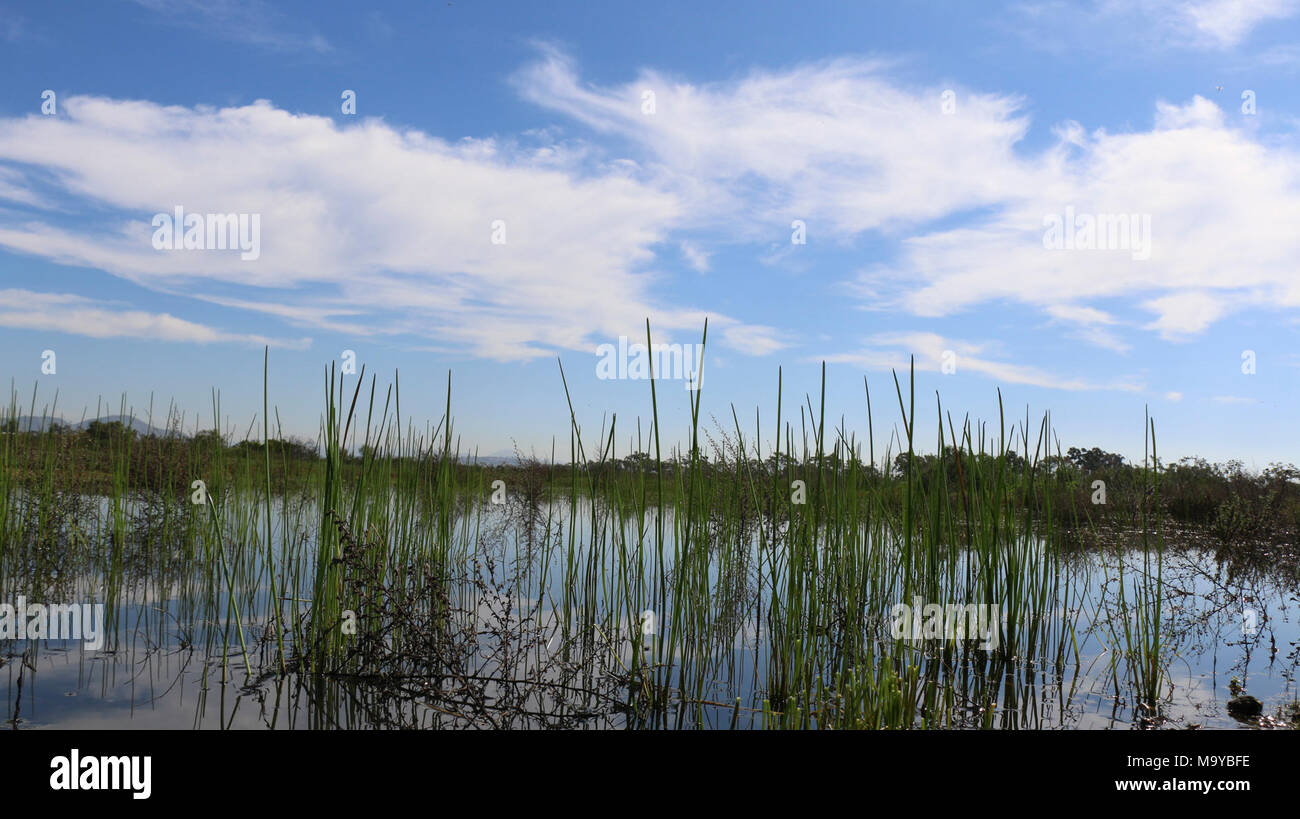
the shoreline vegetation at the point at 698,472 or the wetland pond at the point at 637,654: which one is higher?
the shoreline vegetation at the point at 698,472

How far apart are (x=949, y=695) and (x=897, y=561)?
1207 millimetres

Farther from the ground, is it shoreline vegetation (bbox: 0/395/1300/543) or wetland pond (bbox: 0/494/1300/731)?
shoreline vegetation (bbox: 0/395/1300/543)

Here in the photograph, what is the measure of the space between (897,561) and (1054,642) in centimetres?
92

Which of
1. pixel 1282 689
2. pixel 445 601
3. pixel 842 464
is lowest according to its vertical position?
pixel 1282 689

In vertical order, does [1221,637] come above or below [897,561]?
below
